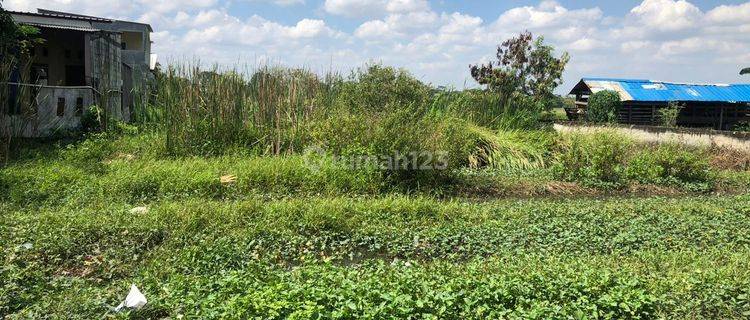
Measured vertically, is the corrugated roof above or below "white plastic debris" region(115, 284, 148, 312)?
above

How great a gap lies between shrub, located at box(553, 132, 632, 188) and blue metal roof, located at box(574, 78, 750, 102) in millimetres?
12240

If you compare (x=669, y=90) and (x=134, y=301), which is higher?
(x=669, y=90)

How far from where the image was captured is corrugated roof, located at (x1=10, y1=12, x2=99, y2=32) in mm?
12086

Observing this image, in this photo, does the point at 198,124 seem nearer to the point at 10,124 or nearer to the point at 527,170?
the point at 10,124

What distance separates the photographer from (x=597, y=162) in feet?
30.4

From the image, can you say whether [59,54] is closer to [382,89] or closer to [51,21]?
[51,21]

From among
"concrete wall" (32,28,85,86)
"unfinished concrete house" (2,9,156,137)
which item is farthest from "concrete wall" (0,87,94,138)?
"concrete wall" (32,28,85,86)

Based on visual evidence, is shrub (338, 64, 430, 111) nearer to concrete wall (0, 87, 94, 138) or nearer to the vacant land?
the vacant land

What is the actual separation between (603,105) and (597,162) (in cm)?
1203

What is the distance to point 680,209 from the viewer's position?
7055 mm

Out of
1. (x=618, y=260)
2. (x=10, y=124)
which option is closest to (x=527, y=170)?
(x=618, y=260)

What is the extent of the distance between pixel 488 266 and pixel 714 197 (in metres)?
6.24

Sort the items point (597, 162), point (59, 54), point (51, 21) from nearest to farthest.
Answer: point (597, 162) → point (51, 21) → point (59, 54)

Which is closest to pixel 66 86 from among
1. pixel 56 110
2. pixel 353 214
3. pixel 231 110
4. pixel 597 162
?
pixel 56 110
